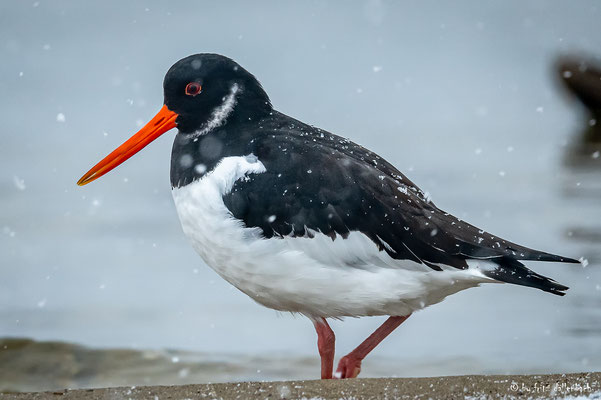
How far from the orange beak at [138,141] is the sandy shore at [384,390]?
3.84 feet

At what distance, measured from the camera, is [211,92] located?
12.3 ft

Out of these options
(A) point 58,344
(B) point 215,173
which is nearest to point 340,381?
(B) point 215,173

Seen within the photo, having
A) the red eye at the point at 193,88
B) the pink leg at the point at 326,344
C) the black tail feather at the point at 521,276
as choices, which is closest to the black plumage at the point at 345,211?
the black tail feather at the point at 521,276

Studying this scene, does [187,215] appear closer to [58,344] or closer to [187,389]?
[187,389]

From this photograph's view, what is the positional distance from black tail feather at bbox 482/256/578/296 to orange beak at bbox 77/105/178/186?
1534mm

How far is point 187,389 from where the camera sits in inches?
123

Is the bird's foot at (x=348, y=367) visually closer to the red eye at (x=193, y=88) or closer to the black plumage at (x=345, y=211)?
the black plumage at (x=345, y=211)

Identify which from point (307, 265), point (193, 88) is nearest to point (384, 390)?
point (307, 265)

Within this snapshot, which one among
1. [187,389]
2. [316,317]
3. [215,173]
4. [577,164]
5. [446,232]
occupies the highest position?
[577,164]

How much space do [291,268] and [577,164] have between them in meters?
9.08

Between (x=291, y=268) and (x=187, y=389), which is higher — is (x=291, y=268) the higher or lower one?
the higher one

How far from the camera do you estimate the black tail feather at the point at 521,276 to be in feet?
11.1

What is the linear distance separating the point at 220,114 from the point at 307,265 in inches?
31.2

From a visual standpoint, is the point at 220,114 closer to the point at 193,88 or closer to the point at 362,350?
the point at 193,88
